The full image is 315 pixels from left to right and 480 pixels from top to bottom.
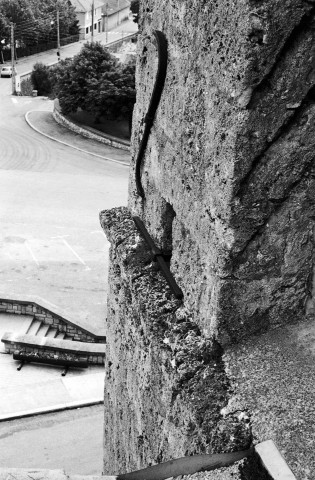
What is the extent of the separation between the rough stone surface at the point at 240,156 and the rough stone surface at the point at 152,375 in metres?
0.15

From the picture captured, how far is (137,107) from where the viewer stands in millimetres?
3980

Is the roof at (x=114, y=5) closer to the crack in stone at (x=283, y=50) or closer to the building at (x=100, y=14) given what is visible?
the building at (x=100, y=14)

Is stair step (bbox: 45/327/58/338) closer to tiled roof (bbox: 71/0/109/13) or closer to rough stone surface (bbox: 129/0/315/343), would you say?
rough stone surface (bbox: 129/0/315/343)

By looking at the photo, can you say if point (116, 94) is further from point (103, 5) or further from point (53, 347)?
point (103, 5)

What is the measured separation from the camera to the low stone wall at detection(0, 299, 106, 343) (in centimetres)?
1409

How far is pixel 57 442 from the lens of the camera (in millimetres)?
10758

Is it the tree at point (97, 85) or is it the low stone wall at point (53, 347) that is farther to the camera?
the tree at point (97, 85)

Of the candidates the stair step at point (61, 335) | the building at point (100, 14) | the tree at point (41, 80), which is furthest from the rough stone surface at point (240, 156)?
the building at point (100, 14)

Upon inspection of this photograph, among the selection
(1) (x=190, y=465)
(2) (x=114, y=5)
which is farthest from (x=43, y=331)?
(2) (x=114, y=5)

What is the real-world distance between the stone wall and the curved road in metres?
11.1

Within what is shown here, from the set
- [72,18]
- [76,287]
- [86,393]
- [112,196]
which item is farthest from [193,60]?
[72,18]

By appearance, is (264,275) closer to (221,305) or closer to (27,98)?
(221,305)

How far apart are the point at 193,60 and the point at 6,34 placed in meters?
47.8

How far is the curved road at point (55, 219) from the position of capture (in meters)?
15.8
